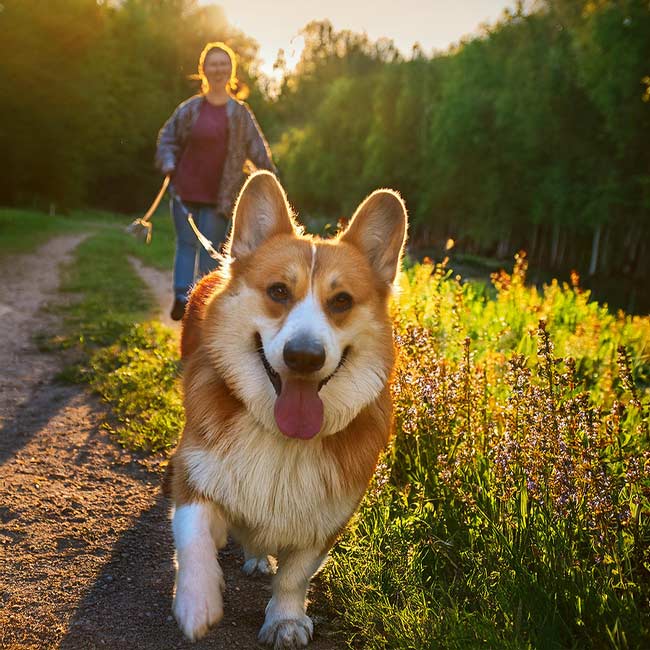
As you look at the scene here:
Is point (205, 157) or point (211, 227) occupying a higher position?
point (205, 157)

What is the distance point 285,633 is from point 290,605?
0.11 metres

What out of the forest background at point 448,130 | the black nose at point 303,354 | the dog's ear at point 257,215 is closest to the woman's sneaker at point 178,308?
the dog's ear at point 257,215

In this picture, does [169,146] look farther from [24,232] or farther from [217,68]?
[24,232]

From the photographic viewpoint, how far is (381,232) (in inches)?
128

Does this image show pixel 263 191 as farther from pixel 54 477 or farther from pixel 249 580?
pixel 54 477

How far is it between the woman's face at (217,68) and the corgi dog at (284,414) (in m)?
3.71

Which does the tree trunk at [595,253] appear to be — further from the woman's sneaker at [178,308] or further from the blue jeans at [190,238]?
the woman's sneaker at [178,308]

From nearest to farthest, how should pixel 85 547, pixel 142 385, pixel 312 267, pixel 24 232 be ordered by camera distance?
pixel 312 267 < pixel 85 547 < pixel 142 385 < pixel 24 232

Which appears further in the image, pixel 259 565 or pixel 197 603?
pixel 259 565

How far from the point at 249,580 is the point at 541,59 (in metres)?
31.6

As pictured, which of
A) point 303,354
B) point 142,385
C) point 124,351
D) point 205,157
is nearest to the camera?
point 303,354

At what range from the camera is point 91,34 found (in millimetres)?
26406

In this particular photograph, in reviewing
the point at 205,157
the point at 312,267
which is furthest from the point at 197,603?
the point at 205,157

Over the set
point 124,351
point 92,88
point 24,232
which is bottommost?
point 24,232
